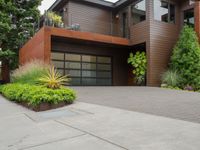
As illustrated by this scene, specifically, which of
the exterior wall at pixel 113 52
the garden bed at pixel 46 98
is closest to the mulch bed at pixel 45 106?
the garden bed at pixel 46 98

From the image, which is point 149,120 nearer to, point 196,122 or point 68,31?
point 196,122

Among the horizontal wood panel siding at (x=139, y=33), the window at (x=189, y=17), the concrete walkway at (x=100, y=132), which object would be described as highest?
the window at (x=189, y=17)

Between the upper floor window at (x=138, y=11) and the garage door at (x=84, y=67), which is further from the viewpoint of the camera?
the garage door at (x=84, y=67)

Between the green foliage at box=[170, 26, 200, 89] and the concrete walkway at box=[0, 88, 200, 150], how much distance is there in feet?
26.8

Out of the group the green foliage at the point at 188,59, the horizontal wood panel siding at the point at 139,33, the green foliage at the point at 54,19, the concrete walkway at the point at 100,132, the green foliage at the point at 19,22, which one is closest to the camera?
the concrete walkway at the point at 100,132

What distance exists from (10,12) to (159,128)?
720 inches

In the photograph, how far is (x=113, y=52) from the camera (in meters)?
17.3

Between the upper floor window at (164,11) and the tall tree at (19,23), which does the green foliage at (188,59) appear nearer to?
the upper floor window at (164,11)

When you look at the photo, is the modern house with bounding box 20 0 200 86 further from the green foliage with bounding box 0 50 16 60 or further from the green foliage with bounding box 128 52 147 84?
the green foliage with bounding box 0 50 16 60

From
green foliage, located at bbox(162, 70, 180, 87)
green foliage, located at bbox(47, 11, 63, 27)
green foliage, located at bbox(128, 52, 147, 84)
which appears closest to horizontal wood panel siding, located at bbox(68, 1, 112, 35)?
green foliage, located at bbox(47, 11, 63, 27)

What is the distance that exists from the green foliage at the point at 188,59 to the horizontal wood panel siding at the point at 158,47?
94 centimetres

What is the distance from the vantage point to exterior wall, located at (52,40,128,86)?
50.6ft

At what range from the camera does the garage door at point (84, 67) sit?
609 inches

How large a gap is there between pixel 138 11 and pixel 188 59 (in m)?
4.76
